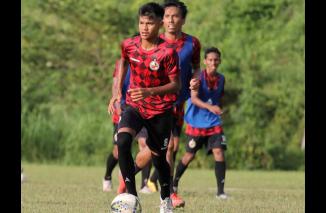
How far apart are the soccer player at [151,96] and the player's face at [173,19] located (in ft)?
5.52

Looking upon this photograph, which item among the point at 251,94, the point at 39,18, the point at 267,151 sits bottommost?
the point at 267,151

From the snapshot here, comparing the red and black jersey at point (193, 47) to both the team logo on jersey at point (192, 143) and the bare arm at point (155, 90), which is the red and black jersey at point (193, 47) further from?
the team logo on jersey at point (192, 143)

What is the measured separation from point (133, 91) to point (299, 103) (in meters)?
18.2

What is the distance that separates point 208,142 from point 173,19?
2.86m

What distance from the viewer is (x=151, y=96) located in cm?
872

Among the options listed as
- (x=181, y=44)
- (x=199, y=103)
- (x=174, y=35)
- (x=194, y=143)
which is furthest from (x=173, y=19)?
(x=194, y=143)

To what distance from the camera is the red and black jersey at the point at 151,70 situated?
8742 mm

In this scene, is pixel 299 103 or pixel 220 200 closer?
pixel 220 200

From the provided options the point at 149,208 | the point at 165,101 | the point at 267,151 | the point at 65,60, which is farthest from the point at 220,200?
the point at 65,60

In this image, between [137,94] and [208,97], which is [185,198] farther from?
[137,94]

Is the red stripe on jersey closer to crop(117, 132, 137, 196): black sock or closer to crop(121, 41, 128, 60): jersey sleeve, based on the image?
crop(121, 41, 128, 60): jersey sleeve

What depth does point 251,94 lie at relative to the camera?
84.2 ft

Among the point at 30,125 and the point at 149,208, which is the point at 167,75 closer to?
the point at 149,208

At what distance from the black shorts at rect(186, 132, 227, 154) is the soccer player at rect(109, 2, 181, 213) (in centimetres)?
380
